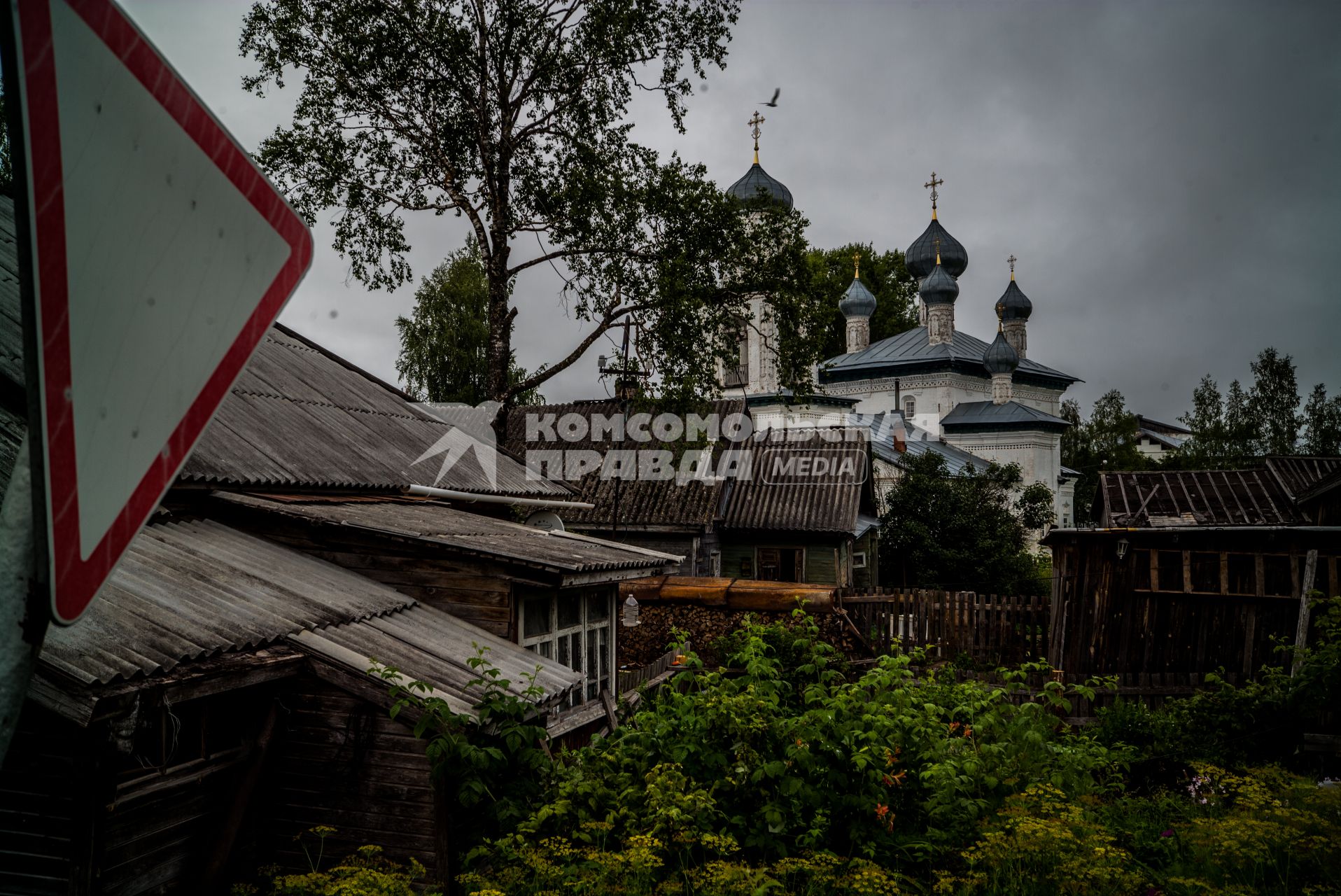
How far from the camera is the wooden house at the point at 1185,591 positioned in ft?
34.7

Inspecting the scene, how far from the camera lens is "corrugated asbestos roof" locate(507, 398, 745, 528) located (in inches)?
910

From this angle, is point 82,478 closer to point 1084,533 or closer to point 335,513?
point 335,513

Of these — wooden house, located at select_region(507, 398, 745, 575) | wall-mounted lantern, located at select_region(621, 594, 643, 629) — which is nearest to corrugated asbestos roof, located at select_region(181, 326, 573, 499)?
wall-mounted lantern, located at select_region(621, 594, 643, 629)

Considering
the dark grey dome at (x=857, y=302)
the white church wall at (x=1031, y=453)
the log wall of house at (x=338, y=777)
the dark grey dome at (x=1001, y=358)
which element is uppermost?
the dark grey dome at (x=857, y=302)

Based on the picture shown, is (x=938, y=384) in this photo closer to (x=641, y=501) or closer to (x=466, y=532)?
(x=641, y=501)

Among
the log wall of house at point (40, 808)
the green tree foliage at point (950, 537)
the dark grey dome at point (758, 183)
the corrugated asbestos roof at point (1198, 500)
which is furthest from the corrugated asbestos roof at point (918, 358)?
the log wall of house at point (40, 808)

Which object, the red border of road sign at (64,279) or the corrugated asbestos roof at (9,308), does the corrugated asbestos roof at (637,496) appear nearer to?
the corrugated asbestos roof at (9,308)

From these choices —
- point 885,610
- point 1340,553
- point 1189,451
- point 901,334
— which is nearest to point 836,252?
point 901,334

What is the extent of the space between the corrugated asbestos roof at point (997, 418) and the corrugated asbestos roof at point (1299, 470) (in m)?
28.2

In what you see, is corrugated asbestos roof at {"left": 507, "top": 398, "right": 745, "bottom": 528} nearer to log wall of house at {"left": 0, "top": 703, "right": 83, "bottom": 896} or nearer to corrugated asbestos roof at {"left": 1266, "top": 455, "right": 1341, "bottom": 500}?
corrugated asbestos roof at {"left": 1266, "top": 455, "right": 1341, "bottom": 500}

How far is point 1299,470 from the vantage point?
1539 cm

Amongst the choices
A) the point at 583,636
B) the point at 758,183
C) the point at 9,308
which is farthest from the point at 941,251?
the point at 9,308

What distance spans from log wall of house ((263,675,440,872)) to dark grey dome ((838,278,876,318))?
159ft

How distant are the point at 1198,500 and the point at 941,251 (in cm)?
3925
